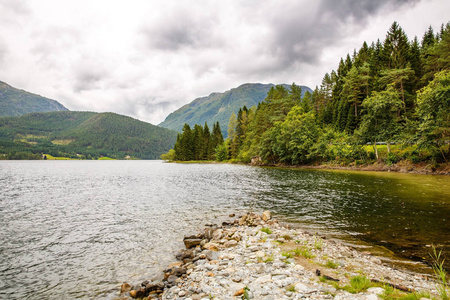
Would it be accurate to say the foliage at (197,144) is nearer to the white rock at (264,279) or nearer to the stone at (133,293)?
the stone at (133,293)

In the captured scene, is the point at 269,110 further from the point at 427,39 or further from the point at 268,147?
the point at 427,39

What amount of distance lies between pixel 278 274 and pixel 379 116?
62.9 m

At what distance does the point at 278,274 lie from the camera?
23.7 feet

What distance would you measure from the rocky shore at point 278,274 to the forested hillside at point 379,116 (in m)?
43.9

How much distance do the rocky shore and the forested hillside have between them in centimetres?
4392

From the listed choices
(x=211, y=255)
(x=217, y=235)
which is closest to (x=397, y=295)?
(x=211, y=255)

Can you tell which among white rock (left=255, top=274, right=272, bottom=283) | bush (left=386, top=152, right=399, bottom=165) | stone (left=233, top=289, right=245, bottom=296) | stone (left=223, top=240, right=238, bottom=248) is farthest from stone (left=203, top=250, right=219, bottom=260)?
bush (left=386, top=152, right=399, bottom=165)

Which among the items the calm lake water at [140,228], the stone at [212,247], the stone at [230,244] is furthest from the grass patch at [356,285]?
the stone at [212,247]

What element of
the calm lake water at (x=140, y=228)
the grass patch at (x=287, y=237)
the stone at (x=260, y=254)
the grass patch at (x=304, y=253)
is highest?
the grass patch at (x=304, y=253)

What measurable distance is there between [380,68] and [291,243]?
80.6 meters

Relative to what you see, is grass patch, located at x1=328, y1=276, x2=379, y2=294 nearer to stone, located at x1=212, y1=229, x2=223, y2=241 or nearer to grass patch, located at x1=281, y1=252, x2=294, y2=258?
grass patch, located at x1=281, y1=252, x2=294, y2=258

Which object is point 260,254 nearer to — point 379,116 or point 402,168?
point 402,168

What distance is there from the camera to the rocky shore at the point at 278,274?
5906mm

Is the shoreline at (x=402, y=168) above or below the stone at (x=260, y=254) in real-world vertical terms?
above
